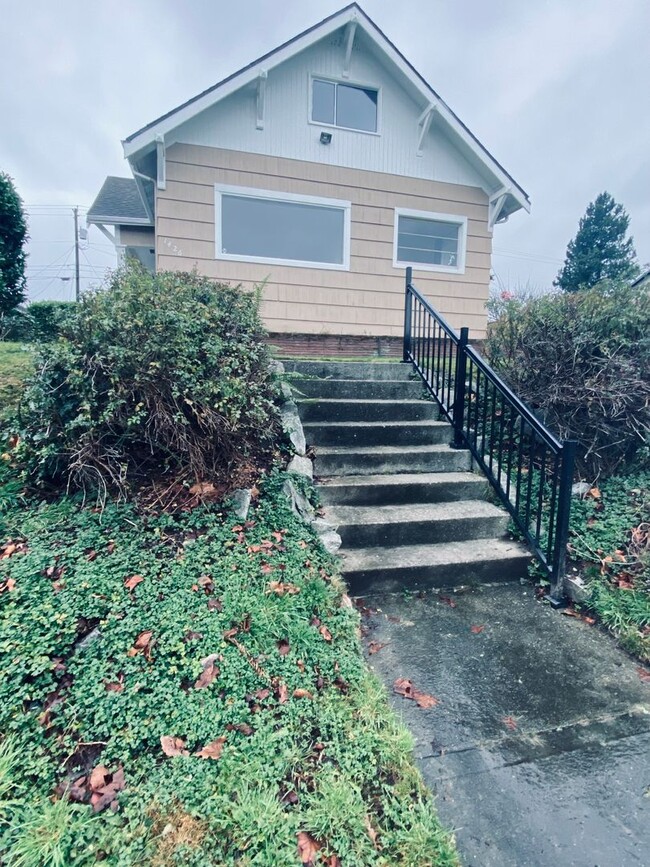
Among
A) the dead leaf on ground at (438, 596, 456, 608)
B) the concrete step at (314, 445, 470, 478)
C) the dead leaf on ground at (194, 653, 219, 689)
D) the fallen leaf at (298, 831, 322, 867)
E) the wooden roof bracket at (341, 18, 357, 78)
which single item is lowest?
the fallen leaf at (298, 831, 322, 867)

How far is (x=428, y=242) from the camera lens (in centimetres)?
812

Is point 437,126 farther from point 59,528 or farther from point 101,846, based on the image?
point 101,846

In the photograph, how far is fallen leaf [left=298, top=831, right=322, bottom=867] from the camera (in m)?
1.35

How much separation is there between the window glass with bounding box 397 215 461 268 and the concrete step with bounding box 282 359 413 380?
3707 millimetres

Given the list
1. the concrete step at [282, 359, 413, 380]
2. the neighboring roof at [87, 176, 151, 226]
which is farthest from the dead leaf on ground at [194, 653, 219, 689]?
the neighboring roof at [87, 176, 151, 226]

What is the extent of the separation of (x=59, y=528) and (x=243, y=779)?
182cm

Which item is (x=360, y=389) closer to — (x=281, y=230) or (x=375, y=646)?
(x=375, y=646)

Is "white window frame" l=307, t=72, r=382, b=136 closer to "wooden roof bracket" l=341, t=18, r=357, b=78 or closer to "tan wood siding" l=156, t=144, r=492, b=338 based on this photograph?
"wooden roof bracket" l=341, t=18, r=357, b=78

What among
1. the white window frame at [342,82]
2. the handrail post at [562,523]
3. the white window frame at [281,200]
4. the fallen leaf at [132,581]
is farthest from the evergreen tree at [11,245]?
the handrail post at [562,523]

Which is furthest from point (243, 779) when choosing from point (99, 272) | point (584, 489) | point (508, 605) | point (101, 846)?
point (99, 272)

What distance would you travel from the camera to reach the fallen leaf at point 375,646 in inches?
98.7

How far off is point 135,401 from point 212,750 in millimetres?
2105

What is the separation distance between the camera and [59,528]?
8.57ft

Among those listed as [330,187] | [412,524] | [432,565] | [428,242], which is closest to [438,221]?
[428,242]
